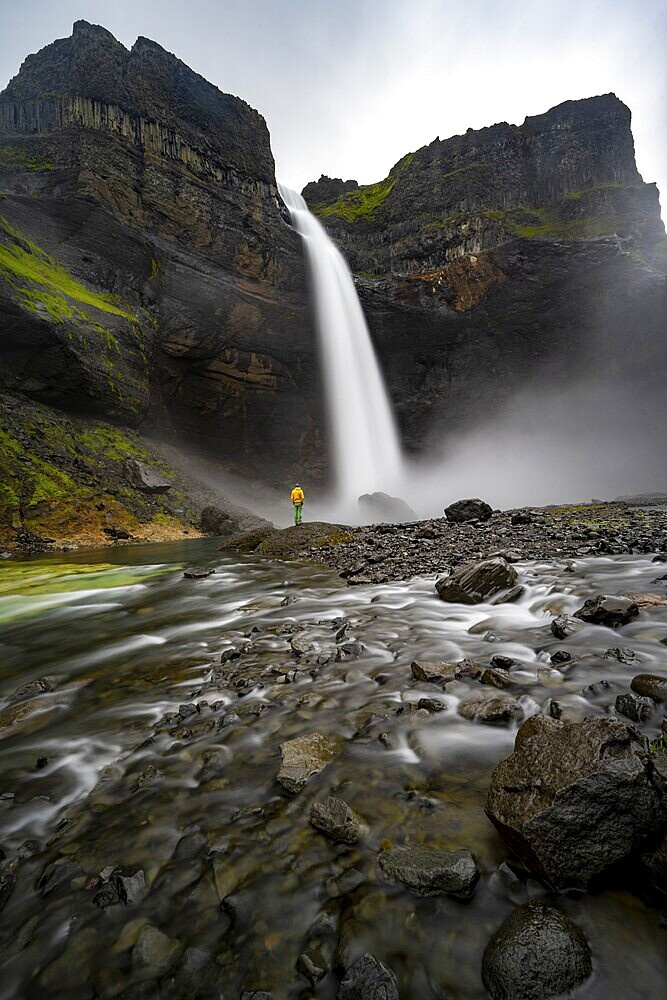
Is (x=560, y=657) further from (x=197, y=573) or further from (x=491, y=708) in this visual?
(x=197, y=573)

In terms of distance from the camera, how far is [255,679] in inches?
161

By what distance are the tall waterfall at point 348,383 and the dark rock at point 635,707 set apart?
129ft

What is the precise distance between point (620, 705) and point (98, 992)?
304cm

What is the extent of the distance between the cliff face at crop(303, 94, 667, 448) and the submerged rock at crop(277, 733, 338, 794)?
45.7 m

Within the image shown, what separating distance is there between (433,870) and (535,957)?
16.7 inches

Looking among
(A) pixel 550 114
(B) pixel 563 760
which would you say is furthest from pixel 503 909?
(A) pixel 550 114

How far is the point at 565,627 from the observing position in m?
4.46

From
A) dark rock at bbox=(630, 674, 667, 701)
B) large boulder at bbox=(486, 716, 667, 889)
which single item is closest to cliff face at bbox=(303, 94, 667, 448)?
dark rock at bbox=(630, 674, 667, 701)

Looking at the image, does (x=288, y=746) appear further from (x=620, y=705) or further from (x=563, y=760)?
(x=620, y=705)

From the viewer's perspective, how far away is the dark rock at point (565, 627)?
4.39 metres

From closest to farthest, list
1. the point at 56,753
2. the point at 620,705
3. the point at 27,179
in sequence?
the point at 620,705
the point at 56,753
the point at 27,179

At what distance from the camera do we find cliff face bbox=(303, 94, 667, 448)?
40781 millimetres

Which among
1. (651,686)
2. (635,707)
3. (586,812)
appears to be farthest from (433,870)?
(651,686)

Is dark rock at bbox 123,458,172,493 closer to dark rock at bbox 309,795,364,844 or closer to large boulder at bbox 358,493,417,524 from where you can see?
large boulder at bbox 358,493,417,524
